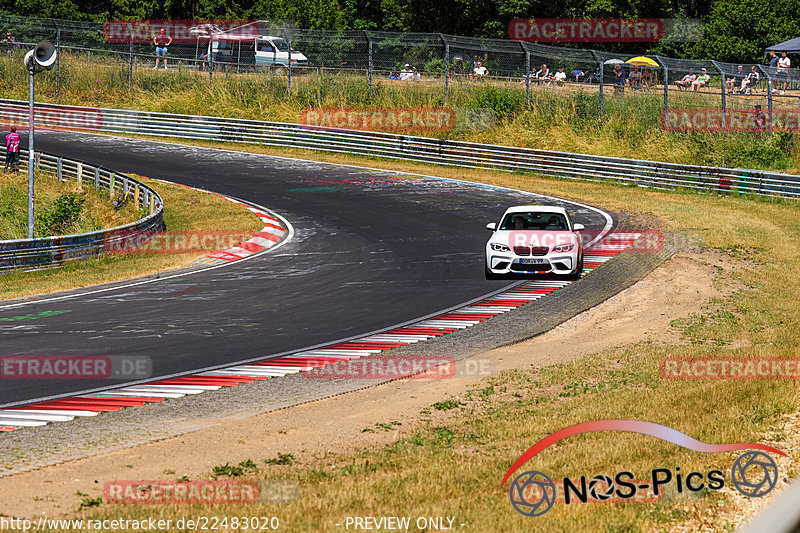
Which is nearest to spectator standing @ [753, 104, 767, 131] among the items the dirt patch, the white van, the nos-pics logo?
the dirt patch

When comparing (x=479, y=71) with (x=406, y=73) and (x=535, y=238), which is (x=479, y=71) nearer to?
(x=406, y=73)

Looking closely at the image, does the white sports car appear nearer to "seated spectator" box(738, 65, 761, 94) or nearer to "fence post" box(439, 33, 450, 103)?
"seated spectator" box(738, 65, 761, 94)

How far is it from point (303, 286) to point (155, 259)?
5438mm

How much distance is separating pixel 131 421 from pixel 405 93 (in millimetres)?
34162

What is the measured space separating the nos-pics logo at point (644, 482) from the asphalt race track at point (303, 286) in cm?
640

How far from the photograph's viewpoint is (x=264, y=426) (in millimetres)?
10484

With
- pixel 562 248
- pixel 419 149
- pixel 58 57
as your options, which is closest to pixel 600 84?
pixel 419 149

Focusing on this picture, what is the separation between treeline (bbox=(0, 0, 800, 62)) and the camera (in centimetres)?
6706

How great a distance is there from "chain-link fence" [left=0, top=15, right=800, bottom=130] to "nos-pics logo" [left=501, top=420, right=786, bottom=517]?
26.1m

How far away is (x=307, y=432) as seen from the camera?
1023 cm

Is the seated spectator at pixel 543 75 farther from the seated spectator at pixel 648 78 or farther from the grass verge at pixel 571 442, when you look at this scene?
the grass verge at pixel 571 442

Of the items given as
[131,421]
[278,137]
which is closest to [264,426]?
[131,421]

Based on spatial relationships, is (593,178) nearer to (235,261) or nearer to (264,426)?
(235,261)

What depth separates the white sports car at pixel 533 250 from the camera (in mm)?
18078
